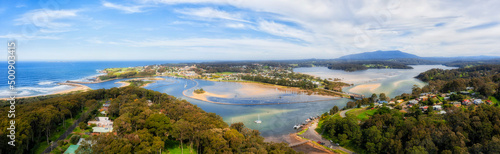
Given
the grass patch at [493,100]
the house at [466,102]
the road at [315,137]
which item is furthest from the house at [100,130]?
the grass patch at [493,100]

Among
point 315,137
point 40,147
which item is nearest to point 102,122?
point 40,147

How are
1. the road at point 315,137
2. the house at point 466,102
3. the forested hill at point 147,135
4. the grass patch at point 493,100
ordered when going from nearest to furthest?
the forested hill at point 147,135 < the road at point 315,137 < the house at point 466,102 < the grass patch at point 493,100

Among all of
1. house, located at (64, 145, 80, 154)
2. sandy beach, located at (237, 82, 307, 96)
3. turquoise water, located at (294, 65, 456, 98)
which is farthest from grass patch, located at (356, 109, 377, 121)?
house, located at (64, 145, 80, 154)

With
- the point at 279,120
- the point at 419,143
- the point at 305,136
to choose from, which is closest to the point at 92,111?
the point at 279,120

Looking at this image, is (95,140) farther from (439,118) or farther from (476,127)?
(439,118)

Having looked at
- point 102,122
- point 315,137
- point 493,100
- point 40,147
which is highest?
point 493,100

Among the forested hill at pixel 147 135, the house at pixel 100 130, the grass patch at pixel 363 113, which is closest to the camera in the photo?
the forested hill at pixel 147 135

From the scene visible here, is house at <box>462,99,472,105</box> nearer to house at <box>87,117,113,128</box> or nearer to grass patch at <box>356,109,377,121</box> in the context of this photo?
grass patch at <box>356,109,377,121</box>

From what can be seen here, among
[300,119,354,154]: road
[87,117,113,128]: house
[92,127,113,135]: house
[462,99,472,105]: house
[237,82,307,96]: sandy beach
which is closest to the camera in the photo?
[92,127,113,135]: house

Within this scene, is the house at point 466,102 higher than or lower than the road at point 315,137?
higher

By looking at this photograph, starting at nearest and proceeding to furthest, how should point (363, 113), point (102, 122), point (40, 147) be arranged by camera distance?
point (40, 147)
point (102, 122)
point (363, 113)

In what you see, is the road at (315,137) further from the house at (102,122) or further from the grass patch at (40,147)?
the grass patch at (40,147)

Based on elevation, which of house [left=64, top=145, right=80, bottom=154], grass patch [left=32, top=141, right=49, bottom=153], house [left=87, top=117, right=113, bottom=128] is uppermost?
house [left=87, top=117, right=113, bottom=128]

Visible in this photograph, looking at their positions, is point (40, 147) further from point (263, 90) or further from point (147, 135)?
point (263, 90)
